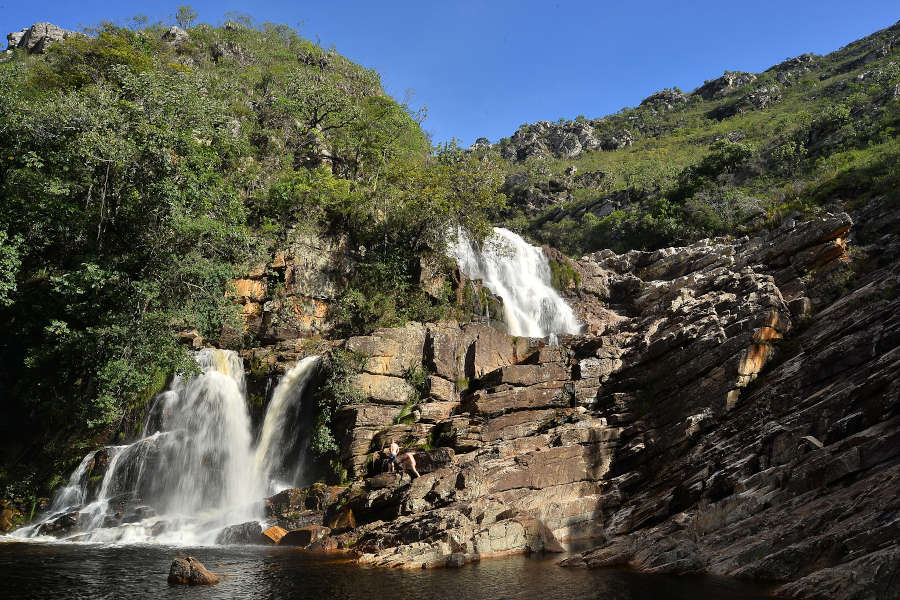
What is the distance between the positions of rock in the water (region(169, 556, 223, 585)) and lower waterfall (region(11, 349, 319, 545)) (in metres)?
7.12

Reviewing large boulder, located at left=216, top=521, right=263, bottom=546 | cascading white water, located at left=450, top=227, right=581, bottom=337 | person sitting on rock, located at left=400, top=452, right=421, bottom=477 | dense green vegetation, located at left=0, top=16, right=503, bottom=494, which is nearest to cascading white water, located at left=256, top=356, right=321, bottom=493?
dense green vegetation, located at left=0, top=16, right=503, bottom=494

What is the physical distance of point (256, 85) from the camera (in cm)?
4775

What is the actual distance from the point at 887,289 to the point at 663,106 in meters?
107

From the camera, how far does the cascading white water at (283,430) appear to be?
2358cm

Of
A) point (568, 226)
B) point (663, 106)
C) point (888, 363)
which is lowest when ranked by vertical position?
point (888, 363)

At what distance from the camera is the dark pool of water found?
11.0 m

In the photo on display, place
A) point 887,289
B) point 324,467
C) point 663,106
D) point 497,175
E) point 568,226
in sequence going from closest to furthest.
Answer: point 887,289 < point 324,467 < point 497,175 < point 568,226 < point 663,106

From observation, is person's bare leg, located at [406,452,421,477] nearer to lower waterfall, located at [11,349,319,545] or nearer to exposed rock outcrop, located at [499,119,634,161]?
lower waterfall, located at [11,349,319,545]

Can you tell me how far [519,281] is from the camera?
3656 centimetres

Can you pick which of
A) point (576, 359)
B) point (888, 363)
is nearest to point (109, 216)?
point (576, 359)

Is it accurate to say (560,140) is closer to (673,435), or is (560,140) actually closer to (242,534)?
(673,435)

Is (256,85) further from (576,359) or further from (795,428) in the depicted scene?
(795,428)

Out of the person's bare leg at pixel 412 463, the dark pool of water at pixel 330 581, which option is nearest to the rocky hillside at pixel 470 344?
the person's bare leg at pixel 412 463

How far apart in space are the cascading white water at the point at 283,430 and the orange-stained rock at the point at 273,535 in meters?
4.18
